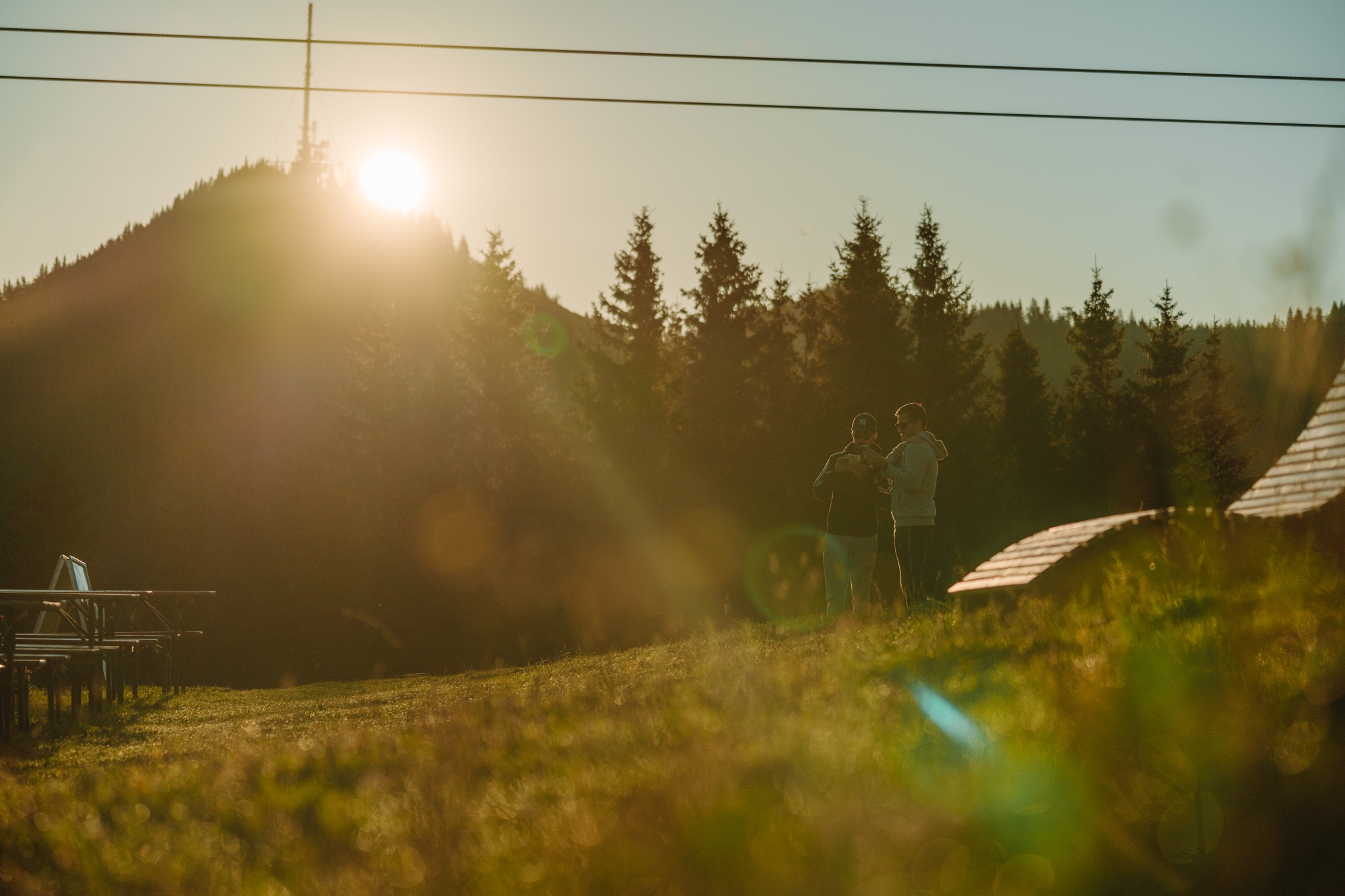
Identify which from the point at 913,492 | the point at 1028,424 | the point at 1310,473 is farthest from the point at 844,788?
the point at 1028,424

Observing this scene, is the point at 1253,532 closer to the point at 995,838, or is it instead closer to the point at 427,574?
the point at 995,838

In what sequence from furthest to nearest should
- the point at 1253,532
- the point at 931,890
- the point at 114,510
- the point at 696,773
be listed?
the point at 114,510 → the point at 1253,532 → the point at 696,773 → the point at 931,890

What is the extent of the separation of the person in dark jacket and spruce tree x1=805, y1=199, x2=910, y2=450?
25.4 meters

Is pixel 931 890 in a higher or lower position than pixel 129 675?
higher

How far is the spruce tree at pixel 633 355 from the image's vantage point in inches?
1454

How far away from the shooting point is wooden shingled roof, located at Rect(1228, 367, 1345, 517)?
721 cm

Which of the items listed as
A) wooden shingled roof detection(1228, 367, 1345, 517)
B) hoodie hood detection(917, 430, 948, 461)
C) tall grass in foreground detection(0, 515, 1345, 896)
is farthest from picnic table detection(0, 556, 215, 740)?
wooden shingled roof detection(1228, 367, 1345, 517)

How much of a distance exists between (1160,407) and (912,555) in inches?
1436

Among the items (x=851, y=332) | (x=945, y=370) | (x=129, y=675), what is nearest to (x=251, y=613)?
(x=129, y=675)

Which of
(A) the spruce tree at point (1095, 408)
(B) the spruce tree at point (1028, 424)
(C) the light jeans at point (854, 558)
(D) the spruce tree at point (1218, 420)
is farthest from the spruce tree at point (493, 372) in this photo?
(C) the light jeans at point (854, 558)

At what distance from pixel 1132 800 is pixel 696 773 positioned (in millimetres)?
1596

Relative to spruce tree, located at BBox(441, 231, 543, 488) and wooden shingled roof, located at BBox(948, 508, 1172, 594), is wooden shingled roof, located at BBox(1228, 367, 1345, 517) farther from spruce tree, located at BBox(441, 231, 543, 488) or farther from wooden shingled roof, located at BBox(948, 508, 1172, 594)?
spruce tree, located at BBox(441, 231, 543, 488)

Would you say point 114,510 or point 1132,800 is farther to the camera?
point 114,510

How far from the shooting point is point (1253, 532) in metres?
7.27
